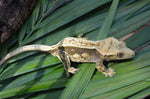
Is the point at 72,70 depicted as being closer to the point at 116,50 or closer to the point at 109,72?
the point at 109,72

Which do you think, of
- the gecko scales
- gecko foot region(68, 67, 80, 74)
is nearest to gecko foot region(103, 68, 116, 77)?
the gecko scales

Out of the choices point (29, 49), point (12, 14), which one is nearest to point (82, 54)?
point (29, 49)

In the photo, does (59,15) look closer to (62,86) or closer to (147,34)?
(62,86)

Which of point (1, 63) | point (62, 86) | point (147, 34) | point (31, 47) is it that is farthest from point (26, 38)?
point (147, 34)

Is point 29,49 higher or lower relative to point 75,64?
higher

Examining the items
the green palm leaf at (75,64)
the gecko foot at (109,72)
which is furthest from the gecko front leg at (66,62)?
the gecko foot at (109,72)

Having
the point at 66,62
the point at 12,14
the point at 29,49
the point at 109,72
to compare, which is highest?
the point at 12,14
